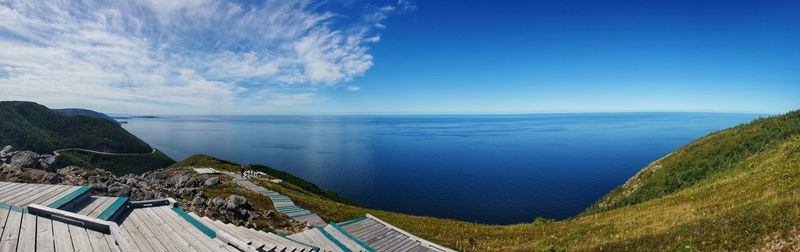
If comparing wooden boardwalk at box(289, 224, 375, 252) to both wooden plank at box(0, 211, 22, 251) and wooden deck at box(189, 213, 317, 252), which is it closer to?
wooden deck at box(189, 213, 317, 252)

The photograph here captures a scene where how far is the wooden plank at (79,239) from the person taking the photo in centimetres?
961

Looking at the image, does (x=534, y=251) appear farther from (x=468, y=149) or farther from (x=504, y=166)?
(x=468, y=149)

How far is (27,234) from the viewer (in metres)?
10.1

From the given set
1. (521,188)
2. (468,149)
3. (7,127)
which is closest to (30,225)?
(521,188)

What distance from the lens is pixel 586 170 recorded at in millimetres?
119125

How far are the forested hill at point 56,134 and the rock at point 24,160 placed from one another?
170 meters

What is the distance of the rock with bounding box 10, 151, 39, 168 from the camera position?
2784 centimetres

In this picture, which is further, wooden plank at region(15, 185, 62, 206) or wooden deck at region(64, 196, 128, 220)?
wooden deck at region(64, 196, 128, 220)

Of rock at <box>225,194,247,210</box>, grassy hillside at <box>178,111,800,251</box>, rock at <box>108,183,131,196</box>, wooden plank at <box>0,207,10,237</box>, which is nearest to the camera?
wooden plank at <box>0,207,10,237</box>

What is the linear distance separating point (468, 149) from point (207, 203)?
168087mm

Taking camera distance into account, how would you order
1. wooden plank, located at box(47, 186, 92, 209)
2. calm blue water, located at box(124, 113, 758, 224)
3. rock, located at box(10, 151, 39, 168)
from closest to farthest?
1. wooden plank, located at box(47, 186, 92, 209)
2. rock, located at box(10, 151, 39, 168)
3. calm blue water, located at box(124, 113, 758, 224)

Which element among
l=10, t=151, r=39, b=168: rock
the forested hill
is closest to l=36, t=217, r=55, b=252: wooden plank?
l=10, t=151, r=39, b=168: rock

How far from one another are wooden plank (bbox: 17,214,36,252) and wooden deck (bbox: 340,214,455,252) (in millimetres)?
12346

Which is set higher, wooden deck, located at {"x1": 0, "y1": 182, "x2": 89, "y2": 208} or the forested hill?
wooden deck, located at {"x1": 0, "y1": 182, "x2": 89, "y2": 208}
